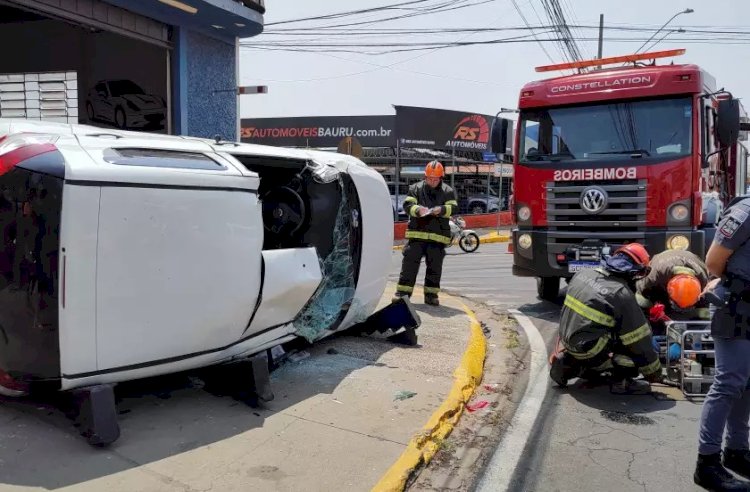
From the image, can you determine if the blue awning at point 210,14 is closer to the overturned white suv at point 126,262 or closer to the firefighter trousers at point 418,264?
the firefighter trousers at point 418,264

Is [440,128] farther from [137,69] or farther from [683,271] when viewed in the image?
[683,271]

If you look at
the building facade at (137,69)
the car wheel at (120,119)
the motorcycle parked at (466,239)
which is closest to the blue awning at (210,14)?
the building facade at (137,69)

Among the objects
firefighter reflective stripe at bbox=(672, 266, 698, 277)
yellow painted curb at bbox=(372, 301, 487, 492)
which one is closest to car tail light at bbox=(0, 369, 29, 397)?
yellow painted curb at bbox=(372, 301, 487, 492)

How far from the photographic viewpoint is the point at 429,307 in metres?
8.16

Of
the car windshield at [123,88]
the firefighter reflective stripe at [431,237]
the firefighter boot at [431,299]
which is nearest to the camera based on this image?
the firefighter reflective stripe at [431,237]

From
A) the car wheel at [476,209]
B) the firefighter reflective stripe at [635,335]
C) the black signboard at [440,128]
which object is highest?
the black signboard at [440,128]

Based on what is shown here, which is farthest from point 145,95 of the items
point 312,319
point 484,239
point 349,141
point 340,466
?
point 484,239

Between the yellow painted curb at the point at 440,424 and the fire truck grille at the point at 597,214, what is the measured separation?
2160mm

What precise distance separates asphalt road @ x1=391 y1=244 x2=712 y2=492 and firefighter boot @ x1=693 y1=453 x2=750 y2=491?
10 cm

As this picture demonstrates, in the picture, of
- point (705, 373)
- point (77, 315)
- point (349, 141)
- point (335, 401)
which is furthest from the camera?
point (349, 141)

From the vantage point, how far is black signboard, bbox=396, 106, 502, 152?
25.0 meters

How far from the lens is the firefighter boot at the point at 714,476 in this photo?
3310 mm

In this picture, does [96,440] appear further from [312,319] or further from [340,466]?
[312,319]

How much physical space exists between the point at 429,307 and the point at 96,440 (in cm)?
531
